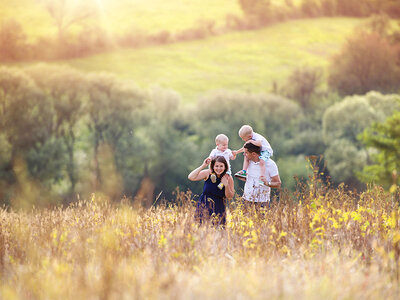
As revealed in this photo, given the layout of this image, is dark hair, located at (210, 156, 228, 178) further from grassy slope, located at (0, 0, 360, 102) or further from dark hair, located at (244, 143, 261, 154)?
grassy slope, located at (0, 0, 360, 102)

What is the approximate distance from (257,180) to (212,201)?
0.96 meters

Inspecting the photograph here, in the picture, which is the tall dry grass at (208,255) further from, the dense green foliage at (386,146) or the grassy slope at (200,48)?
the grassy slope at (200,48)

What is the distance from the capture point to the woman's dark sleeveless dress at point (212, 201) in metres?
7.52

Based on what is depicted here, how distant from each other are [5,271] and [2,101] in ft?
107

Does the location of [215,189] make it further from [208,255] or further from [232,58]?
[232,58]

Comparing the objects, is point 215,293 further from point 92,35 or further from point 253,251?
point 92,35

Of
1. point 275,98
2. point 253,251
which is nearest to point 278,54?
point 275,98

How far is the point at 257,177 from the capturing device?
8.11 metres

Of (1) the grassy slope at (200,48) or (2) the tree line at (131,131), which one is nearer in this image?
(2) the tree line at (131,131)

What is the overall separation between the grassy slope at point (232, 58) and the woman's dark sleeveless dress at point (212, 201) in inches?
1876

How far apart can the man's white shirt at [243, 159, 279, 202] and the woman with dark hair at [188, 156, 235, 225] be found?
558 mm

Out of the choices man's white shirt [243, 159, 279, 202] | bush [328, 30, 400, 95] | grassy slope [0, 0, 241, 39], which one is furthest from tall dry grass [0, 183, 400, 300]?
grassy slope [0, 0, 241, 39]

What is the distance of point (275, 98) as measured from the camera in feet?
152

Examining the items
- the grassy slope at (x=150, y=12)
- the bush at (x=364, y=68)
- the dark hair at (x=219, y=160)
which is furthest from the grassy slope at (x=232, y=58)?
the dark hair at (x=219, y=160)
